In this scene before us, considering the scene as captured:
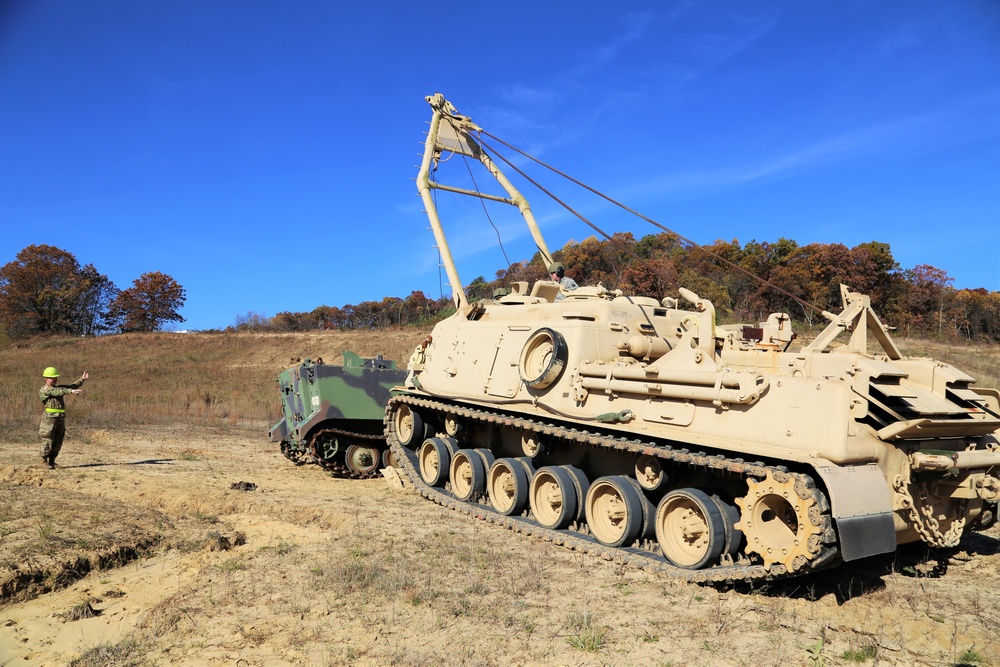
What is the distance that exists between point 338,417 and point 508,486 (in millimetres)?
4215

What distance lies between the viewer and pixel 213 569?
270 inches

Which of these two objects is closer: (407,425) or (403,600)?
(403,600)

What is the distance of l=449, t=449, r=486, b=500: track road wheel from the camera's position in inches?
406

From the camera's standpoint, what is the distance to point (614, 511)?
811 cm

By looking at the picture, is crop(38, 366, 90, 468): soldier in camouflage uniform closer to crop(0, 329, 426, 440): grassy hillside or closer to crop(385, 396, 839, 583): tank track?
crop(0, 329, 426, 440): grassy hillside

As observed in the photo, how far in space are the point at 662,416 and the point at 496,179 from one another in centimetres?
693

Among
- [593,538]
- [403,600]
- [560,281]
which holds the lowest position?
[403,600]

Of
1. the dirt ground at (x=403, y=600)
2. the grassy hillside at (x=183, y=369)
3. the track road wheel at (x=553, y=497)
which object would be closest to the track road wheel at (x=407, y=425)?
the dirt ground at (x=403, y=600)

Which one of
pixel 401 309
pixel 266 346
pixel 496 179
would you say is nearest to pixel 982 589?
pixel 496 179

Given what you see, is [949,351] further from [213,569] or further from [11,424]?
[11,424]

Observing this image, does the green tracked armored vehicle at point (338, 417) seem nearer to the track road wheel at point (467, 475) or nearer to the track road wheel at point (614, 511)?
the track road wheel at point (467, 475)

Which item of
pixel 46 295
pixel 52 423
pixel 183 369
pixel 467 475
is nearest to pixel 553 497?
pixel 467 475

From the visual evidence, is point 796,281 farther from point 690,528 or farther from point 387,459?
point 690,528

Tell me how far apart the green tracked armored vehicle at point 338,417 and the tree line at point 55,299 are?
39.0 meters
